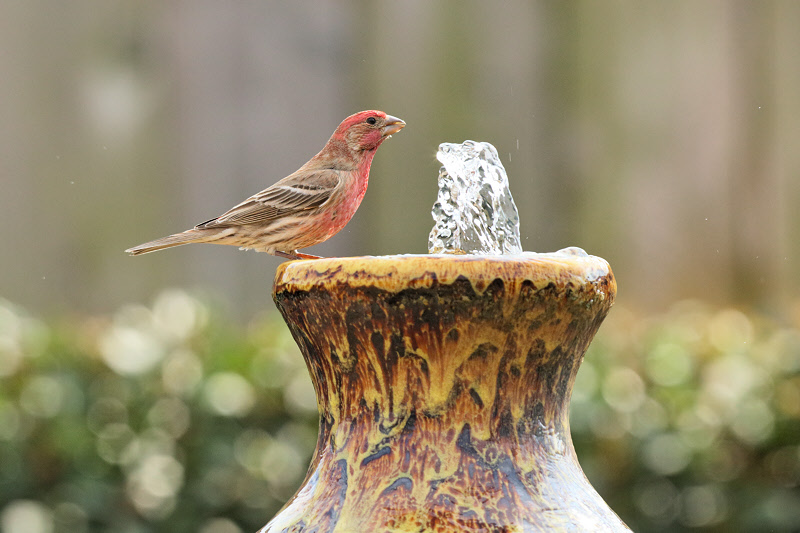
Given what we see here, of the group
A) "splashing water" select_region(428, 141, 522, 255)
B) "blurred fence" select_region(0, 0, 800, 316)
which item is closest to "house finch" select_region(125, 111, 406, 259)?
"splashing water" select_region(428, 141, 522, 255)

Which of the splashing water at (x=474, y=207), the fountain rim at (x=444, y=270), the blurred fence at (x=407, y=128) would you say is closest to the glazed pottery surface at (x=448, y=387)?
the fountain rim at (x=444, y=270)

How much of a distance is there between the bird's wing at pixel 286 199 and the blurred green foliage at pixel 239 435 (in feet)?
3.70

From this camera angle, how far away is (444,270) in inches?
48.5

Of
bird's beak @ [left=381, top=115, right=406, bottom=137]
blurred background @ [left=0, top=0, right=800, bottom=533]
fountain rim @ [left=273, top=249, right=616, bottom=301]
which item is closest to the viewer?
fountain rim @ [left=273, top=249, right=616, bottom=301]

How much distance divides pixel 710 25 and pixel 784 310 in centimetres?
169

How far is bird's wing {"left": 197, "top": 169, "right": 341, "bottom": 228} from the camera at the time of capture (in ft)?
9.39

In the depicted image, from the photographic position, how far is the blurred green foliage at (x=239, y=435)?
3.94 m

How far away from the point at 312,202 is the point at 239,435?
1.46m

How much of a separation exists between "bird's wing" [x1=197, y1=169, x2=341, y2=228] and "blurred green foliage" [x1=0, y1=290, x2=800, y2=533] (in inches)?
44.4

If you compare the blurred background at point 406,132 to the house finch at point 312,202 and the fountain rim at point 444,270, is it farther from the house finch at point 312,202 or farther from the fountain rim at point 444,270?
the fountain rim at point 444,270

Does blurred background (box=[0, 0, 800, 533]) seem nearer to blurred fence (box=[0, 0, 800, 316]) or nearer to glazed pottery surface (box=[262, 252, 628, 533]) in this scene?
blurred fence (box=[0, 0, 800, 316])

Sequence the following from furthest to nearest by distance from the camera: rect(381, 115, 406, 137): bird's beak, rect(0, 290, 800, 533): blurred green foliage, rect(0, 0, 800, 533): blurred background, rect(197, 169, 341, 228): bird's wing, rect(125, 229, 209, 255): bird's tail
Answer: rect(0, 0, 800, 533): blurred background, rect(0, 290, 800, 533): blurred green foliage, rect(125, 229, 209, 255): bird's tail, rect(197, 169, 341, 228): bird's wing, rect(381, 115, 406, 137): bird's beak

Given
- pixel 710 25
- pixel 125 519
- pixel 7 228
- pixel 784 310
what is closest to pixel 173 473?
pixel 125 519

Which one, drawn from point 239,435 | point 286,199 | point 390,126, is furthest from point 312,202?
point 239,435
